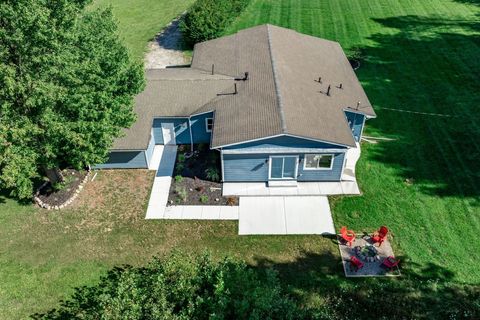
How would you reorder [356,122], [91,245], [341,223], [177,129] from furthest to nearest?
[177,129] → [356,122] → [341,223] → [91,245]

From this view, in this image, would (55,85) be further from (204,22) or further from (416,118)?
(416,118)

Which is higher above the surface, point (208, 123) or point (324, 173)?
point (208, 123)

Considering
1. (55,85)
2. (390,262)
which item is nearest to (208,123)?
(55,85)

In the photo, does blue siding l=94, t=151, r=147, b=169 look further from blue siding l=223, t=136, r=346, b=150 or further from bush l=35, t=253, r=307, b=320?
bush l=35, t=253, r=307, b=320

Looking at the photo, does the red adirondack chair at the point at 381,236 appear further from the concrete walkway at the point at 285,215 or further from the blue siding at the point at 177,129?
the blue siding at the point at 177,129

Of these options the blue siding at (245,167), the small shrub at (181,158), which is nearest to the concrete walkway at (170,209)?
the small shrub at (181,158)

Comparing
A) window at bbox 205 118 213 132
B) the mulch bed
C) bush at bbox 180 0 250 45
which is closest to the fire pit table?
window at bbox 205 118 213 132
